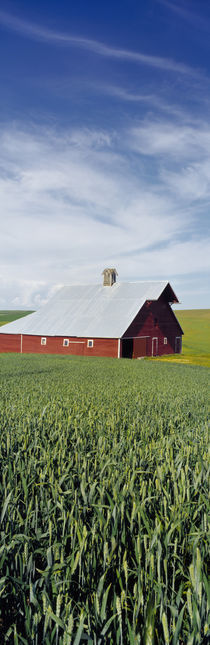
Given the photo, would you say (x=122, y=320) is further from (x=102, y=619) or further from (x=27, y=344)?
(x=102, y=619)

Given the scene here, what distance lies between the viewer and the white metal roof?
145 feet

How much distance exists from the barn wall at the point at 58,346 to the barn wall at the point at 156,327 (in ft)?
7.76

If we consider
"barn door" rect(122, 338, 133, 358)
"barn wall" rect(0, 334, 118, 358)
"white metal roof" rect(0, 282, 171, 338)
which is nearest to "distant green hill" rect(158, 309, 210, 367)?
"barn door" rect(122, 338, 133, 358)

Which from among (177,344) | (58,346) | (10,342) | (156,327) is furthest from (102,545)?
(177,344)

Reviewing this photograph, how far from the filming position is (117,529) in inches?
122

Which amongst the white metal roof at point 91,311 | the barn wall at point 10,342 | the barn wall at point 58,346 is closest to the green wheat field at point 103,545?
the barn wall at point 58,346

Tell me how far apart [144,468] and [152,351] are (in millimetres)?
43920

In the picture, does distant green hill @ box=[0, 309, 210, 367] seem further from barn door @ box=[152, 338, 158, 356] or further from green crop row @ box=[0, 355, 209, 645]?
green crop row @ box=[0, 355, 209, 645]

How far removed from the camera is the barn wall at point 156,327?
148 feet

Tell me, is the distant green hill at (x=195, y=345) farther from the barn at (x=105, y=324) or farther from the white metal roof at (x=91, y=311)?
the white metal roof at (x=91, y=311)

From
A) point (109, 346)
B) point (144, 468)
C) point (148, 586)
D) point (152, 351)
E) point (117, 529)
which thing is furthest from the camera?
point (152, 351)

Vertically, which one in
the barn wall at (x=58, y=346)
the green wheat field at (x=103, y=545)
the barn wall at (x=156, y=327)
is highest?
the barn wall at (x=156, y=327)

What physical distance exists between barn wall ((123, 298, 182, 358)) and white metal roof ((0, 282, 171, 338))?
1.42 meters

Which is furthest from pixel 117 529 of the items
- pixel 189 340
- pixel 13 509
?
pixel 189 340
